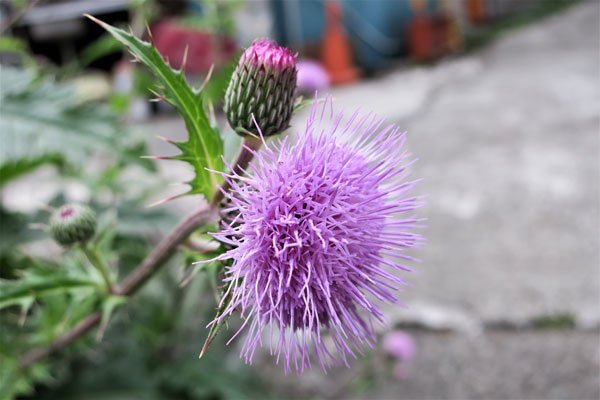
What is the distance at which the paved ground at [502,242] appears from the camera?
3.21m

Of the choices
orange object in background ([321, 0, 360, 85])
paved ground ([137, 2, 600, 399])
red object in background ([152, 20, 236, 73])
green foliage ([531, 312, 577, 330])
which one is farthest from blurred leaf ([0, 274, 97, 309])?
orange object in background ([321, 0, 360, 85])

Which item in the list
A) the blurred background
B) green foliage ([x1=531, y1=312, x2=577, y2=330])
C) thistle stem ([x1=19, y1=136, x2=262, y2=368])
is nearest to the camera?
thistle stem ([x1=19, y1=136, x2=262, y2=368])

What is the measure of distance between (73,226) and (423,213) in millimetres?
3503

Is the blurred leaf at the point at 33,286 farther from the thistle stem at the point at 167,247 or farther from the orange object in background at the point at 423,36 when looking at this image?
the orange object in background at the point at 423,36

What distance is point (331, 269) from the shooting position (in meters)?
1.16

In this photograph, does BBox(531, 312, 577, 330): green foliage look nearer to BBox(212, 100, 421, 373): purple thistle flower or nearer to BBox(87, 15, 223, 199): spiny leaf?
BBox(212, 100, 421, 373): purple thistle flower

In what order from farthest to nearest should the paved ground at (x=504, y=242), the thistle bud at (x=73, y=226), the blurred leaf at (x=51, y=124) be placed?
the paved ground at (x=504, y=242)
the blurred leaf at (x=51, y=124)
the thistle bud at (x=73, y=226)

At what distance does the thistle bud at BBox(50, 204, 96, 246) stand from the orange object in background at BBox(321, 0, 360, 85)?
8.25 metres

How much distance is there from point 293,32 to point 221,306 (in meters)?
9.00

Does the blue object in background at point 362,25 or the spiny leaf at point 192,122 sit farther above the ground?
the blue object in background at point 362,25

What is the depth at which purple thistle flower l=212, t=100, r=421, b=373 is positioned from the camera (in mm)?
1131

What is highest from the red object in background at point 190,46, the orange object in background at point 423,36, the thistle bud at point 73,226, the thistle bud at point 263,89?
the orange object in background at point 423,36

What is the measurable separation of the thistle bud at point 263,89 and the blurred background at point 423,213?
0.18 metres

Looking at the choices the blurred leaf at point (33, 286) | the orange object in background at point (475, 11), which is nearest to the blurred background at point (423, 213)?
the blurred leaf at point (33, 286)
